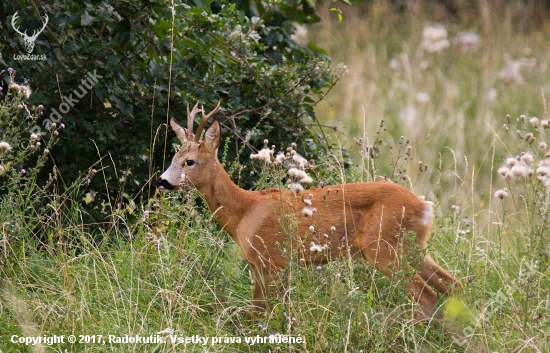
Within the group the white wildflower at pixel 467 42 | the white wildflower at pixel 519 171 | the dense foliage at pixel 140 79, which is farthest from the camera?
the white wildflower at pixel 467 42

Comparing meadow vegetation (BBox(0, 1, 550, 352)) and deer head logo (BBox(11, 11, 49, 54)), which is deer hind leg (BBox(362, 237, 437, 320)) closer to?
meadow vegetation (BBox(0, 1, 550, 352))

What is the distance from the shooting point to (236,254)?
521cm

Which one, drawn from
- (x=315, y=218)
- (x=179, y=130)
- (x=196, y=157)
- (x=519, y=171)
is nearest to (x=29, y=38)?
(x=179, y=130)

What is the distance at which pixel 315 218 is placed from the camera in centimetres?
468

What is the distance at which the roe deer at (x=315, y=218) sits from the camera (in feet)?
14.8

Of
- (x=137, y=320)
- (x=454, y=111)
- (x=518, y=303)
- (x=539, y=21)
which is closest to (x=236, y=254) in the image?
(x=137, y=320)

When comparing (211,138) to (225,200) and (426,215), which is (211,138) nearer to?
(225,200)

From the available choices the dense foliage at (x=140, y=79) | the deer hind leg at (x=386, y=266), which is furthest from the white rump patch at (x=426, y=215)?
the dense foliage at (x=140, y=79)

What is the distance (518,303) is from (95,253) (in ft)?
7.58

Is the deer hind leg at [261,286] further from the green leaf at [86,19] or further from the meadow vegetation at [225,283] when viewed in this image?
the green leaf at [86,19]

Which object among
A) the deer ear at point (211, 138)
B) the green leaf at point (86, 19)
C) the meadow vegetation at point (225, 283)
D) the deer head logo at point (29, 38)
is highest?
the green leaf at point (86, 19)

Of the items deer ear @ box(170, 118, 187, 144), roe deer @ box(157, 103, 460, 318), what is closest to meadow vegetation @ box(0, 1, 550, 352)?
roe deer @ box(157, 103, 460, 318)

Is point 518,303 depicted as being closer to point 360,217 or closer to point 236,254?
point 360,217

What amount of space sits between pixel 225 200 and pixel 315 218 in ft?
1.85
